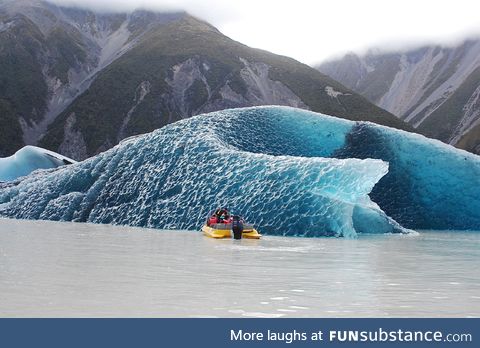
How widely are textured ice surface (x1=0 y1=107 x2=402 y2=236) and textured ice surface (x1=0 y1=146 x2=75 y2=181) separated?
13.1 m

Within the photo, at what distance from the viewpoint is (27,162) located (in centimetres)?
5534

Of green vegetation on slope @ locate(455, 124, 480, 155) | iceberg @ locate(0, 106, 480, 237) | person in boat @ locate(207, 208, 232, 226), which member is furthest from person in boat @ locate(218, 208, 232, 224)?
green vegetation on slope @ locate(455, 124, 480, 155)

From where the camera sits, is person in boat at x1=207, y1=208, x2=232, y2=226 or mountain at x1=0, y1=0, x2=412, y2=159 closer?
person in boat at x1=207, y1=208, x2=232, y2=226

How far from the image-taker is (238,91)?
16200 cm

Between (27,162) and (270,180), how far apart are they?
32.7 metres

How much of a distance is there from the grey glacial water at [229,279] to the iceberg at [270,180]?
454 cm

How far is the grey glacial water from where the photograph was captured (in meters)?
10.0

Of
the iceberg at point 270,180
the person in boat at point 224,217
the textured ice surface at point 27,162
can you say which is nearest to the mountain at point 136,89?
the textured ice surface at point 27,162

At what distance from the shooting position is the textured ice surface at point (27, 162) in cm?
5397

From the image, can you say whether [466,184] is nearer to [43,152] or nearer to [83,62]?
[43,152]

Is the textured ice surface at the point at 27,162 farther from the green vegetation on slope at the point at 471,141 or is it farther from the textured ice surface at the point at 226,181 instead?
the green vegetation on slope at the point at 471,141

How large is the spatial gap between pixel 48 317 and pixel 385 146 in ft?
96.1

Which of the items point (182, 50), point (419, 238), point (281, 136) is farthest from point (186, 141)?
point (182, 50)
